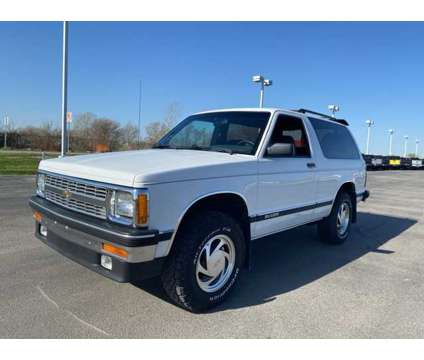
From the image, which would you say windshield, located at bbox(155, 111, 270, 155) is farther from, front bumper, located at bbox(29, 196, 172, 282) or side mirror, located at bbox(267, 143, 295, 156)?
front bumper, located at bbox(29, 196, 172, 282)

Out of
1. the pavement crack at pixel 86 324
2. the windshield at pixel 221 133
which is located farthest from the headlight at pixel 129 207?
the windshield at pixel 221 133

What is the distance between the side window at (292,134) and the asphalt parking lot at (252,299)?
1.53 meters

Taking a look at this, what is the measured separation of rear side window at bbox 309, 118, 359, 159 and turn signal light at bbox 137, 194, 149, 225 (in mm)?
3217

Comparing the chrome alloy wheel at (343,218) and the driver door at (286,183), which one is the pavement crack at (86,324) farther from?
the chrome alloy wheel at (343,218)

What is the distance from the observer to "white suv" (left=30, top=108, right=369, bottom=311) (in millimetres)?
2816

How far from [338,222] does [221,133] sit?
2.74 meters

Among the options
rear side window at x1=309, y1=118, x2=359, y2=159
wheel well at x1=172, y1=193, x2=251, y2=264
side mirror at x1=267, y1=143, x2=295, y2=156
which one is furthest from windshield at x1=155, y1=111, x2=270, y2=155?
rear side window at x1=309, y1=118, x2=359, y2=159

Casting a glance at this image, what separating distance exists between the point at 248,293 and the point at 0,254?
320 cm

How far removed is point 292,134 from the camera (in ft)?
15.2

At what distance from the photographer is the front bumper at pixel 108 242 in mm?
2736

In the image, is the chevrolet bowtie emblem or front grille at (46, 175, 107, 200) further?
the chevrolet bowtie emblem

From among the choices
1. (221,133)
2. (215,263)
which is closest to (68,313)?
(215,263)

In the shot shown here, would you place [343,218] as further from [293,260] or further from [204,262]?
[204,262]
